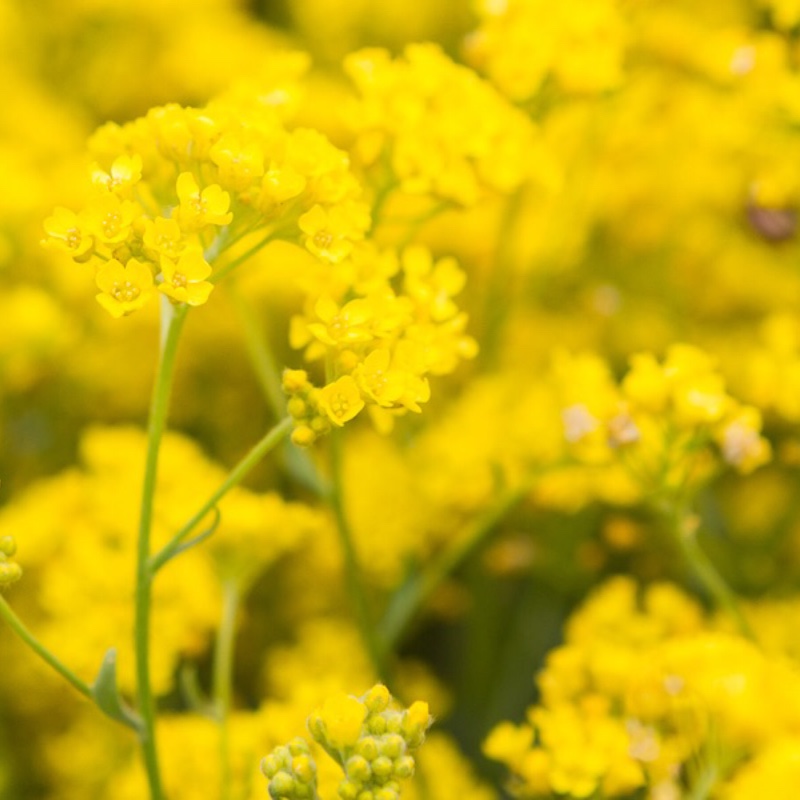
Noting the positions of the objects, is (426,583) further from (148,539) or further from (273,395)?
(148,539)

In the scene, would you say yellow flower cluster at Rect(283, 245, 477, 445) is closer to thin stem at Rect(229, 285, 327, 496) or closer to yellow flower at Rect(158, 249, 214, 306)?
yellow flower at Rect(158, 249, 214, 306)

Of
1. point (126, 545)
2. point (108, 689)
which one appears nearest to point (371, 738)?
point (108, 689)

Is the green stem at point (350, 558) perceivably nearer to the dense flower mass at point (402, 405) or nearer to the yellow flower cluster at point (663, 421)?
the dense flower mass at point (402, 405)

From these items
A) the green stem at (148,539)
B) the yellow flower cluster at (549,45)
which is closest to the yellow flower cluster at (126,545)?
the green stem at (148,539)

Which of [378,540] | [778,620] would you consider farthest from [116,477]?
[778,620]

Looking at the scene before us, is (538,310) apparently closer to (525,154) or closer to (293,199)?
(525,154)

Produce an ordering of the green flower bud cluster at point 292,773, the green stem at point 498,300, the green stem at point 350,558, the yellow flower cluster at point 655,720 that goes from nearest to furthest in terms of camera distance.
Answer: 1. the green flower bud cluster at point 292,773
2. the yellow flower cluster at point 655,720
3. the green stem at point 350,558
4. the green stem at point 498,300

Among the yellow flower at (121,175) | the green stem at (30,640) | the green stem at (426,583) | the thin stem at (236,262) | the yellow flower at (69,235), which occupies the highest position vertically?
the yellow flower at (121,175)

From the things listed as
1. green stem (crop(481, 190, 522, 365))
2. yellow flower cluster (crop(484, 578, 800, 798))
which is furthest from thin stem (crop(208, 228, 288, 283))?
green stem (crop(481, 190, 522, 365))
